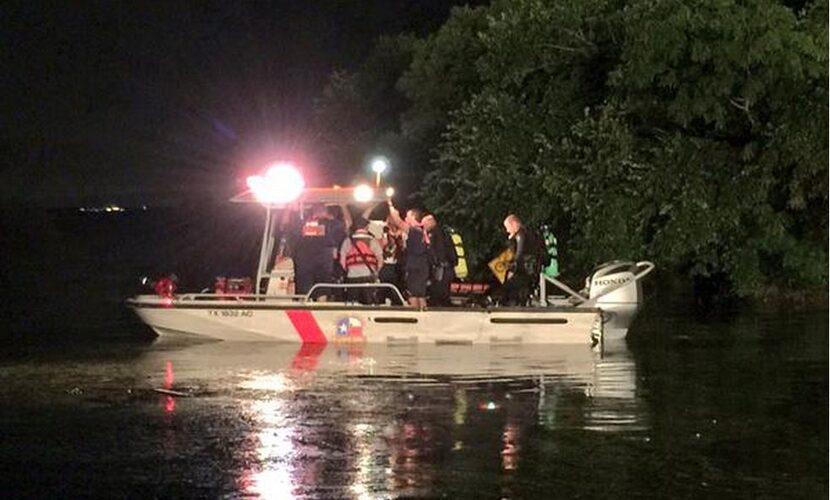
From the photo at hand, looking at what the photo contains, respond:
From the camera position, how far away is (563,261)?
24844 millimetres

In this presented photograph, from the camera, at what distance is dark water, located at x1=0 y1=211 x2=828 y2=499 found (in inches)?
330

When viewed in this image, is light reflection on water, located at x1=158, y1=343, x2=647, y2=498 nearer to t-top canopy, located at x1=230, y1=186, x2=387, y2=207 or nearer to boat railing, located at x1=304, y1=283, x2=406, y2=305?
boat railing, located at x1=304, y1=283, x2=406, y2=305

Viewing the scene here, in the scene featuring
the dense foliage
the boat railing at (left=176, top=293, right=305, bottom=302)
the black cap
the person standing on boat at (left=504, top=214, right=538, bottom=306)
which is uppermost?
the dense foliage

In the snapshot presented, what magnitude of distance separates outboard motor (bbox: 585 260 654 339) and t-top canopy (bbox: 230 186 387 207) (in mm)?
2909

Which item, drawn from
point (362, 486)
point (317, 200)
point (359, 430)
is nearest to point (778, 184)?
point (317, 200)

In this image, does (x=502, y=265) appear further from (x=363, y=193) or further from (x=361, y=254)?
(x=363, y=193)

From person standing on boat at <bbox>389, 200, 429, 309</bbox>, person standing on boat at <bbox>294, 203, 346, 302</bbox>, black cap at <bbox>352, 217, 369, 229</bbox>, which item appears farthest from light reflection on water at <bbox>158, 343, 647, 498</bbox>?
black cap at <bbox>352, 217, 369, 229</bbox>

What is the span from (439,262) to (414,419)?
5533mm

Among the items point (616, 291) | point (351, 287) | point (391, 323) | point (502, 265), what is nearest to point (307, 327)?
point (351, 287)

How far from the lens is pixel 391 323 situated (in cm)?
1542

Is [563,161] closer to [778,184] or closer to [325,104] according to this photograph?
[778,184]

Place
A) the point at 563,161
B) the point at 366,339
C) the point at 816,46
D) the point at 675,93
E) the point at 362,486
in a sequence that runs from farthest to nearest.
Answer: the point at 563,161 < the point at 675,93 < the point at 816,46 < the point at 366,339 < the point at 362,486

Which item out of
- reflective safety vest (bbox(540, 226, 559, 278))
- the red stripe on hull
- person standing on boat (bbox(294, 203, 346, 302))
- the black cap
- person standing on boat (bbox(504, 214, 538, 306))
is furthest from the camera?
reflective safety vest (bbox(540, 226, 559, 278))

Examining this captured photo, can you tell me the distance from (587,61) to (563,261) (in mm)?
3707
